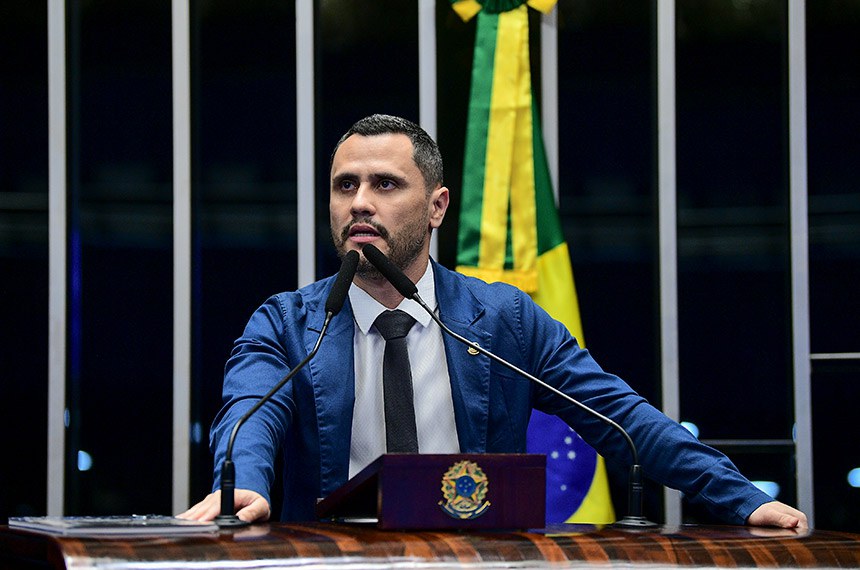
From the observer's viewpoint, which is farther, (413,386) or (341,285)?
(413,386)

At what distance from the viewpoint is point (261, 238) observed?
3.47 m

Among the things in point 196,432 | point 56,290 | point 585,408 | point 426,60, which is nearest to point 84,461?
point 196,432

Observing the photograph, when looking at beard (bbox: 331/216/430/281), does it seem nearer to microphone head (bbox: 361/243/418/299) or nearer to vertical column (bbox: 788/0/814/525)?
microphone head (bbox: 361/243/418/299)

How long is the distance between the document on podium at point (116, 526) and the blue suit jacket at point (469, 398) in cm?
40

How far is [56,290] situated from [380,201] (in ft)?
4.84

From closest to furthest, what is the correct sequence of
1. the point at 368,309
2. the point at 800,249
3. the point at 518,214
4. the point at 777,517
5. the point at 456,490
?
the point at 456,490 < the point at 777,517 < the point at 368,309 < the point at 518,214 < the point at 800,249

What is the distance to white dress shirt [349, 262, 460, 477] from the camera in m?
2.14

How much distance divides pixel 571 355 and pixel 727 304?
1.36m

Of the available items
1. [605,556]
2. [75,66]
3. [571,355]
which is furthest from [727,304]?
[605,556]

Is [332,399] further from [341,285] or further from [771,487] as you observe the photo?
[771,487]

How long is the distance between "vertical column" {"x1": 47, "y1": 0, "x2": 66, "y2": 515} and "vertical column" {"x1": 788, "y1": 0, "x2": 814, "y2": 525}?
2117mm

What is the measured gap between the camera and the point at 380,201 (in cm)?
227

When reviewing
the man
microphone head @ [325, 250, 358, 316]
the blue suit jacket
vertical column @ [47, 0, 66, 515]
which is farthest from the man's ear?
vertical column @ [47, 0, 66, 515]

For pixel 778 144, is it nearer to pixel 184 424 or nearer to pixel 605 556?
pixel 184 424
